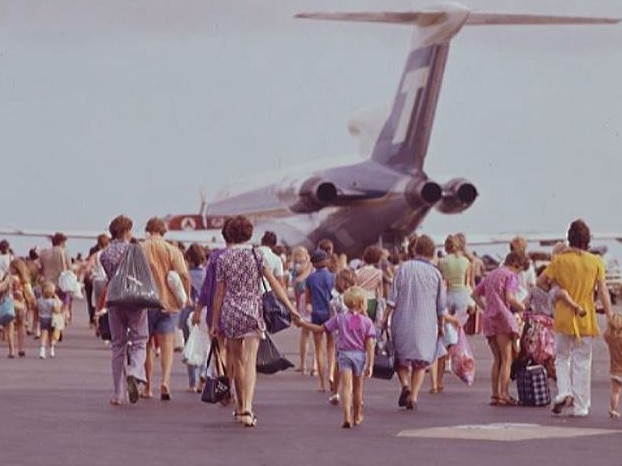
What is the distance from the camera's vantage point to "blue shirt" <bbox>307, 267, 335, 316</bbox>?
2259 centimetres

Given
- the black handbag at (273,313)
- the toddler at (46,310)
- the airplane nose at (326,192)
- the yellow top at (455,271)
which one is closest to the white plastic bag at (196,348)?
the black handbag at (273,313)

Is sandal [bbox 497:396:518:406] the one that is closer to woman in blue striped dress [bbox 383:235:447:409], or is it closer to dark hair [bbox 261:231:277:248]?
woman in blue striped dress [bbox 383:235:447:409]

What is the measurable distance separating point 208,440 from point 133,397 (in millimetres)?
4032

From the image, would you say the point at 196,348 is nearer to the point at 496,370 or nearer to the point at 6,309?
the point at 496,370

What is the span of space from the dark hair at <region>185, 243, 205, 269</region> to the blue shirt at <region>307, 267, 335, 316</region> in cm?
123

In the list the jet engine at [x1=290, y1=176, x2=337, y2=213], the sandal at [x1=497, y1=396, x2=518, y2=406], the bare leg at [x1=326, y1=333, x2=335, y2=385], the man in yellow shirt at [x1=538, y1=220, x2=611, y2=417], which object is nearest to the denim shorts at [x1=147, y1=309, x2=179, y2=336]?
the bare leg at [x1=326, y1=333, x2=335, y2=385]

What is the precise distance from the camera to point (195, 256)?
23109 mm

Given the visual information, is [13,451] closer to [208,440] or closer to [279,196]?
[208,440]

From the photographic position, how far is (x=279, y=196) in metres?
59.8

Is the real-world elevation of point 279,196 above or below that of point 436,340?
above

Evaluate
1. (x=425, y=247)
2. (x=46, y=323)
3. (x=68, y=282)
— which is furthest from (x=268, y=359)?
(x=68, y=282)

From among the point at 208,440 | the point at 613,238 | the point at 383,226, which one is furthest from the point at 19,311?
the point at 613,238

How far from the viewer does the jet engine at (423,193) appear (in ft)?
176

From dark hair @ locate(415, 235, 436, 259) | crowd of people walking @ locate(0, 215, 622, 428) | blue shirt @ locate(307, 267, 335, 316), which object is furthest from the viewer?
blue shirt @ locate(307, 267, 335, 316)
